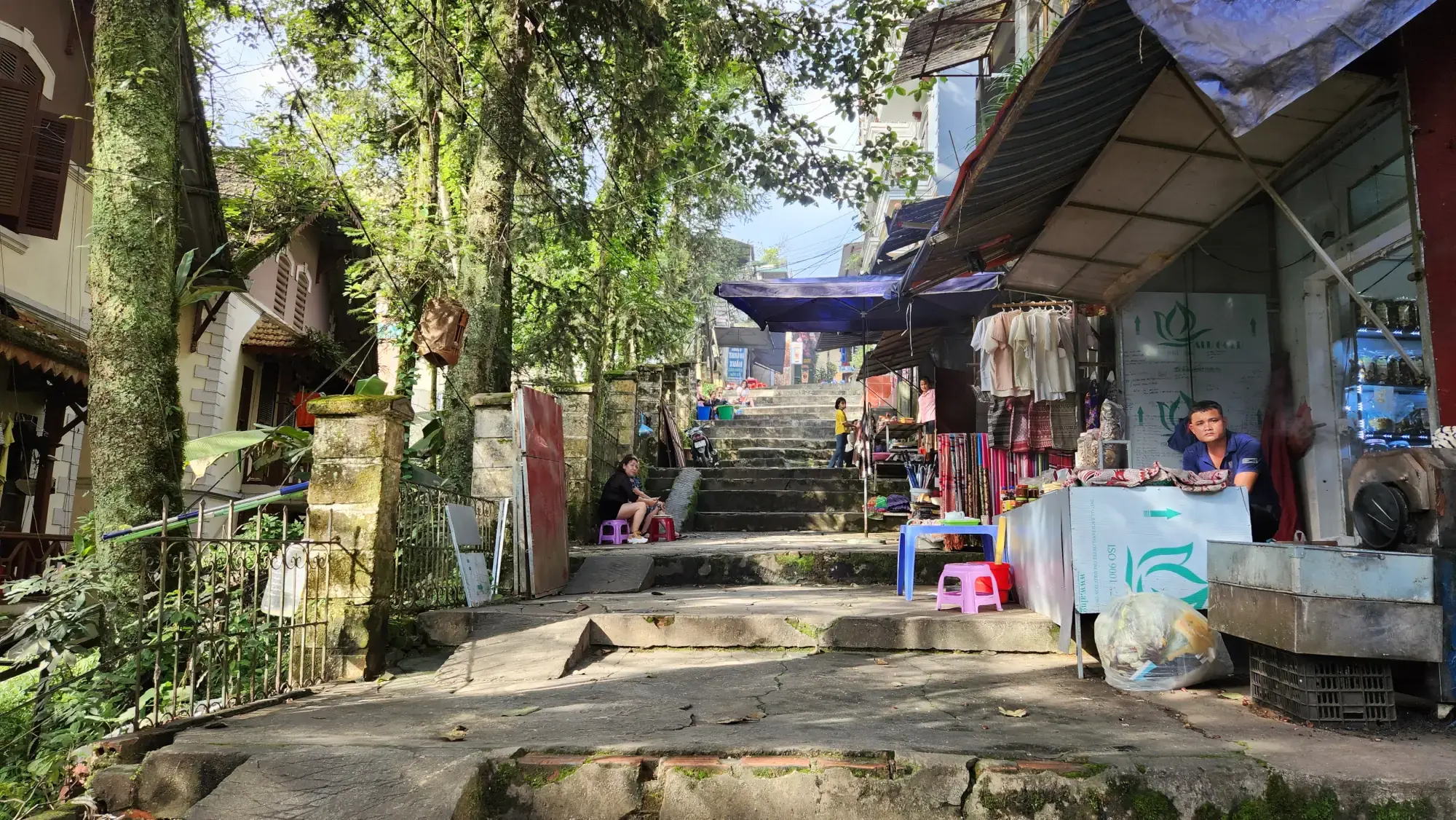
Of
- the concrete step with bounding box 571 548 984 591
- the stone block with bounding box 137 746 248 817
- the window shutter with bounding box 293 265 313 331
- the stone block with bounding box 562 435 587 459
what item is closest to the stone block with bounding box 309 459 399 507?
the stone block with bounding box 137 746 248 817

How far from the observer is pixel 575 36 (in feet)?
26.1

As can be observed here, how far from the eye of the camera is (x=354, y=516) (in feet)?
16.2

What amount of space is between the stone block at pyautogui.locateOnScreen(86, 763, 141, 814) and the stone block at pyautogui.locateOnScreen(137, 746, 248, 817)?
0.03 meters

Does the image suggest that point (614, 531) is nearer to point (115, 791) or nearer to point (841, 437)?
point (841, 437)

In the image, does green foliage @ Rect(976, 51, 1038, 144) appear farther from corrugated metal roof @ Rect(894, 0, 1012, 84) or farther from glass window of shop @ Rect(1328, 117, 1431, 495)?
glass window of shop @ Rect(1328, 117, 1431, 495)

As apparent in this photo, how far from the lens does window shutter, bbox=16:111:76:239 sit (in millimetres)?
9148

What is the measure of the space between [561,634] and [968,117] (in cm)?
1965

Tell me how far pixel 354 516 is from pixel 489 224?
13.5 feet

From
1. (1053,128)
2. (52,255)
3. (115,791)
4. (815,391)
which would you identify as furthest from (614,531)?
(815,391)

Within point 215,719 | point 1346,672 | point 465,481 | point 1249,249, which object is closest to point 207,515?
point 215,719

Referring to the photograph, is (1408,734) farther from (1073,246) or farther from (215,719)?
(215,719)

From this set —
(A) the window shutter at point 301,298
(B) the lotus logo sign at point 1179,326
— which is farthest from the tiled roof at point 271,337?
(B) the lotus logo sign at point 1179,326

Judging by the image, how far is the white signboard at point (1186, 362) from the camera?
24.1ft

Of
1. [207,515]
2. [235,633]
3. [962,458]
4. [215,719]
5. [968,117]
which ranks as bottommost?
[215,719]
